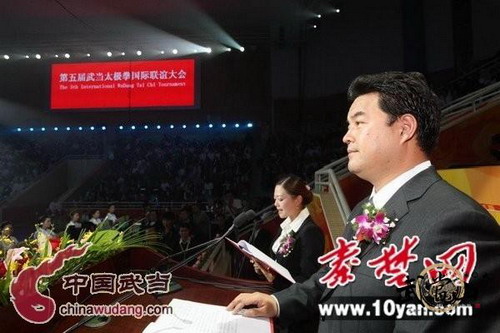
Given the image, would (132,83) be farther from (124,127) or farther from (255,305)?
(255,305)

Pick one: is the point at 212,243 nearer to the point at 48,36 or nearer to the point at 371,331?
the point at 371,331

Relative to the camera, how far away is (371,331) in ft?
2.26

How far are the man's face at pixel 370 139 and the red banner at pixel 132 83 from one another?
25.6 ft

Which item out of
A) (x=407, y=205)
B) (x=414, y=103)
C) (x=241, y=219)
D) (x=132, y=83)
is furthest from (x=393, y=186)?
(x=132, y=83)

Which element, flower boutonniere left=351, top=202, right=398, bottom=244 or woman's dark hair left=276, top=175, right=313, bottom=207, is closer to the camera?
flower boutonniere left=351, top=202, right=398, bottom=244

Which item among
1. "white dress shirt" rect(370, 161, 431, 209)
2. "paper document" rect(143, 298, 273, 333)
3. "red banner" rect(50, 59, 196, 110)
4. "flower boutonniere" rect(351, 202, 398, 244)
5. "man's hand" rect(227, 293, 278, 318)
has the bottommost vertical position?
"paper document" rect(143, 298, 273, 333)

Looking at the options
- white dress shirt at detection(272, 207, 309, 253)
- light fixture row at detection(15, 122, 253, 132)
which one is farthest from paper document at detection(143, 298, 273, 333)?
light fixture row at detection(15, 122, 253, 132)

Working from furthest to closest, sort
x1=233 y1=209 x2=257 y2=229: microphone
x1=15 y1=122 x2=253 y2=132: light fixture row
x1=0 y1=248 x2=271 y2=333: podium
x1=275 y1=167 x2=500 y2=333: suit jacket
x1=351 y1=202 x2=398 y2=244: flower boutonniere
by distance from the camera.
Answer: x1=15 y1=122 x2=253 y2=132: light fixture row, x1=233 y1=209 x2=257 y2=229: microphone, x1=0 y1=248 x2=271 y2=333: podium, x1=351 y1=202 x2=398 y2=244: flower boutonniere, x1=275 y1=167 x2=500 y2=333: suit jacket

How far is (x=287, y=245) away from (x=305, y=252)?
10 centimetres

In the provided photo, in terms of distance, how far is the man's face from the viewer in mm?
708

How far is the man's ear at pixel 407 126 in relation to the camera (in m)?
0.70

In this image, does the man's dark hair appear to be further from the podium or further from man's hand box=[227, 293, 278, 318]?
the podium

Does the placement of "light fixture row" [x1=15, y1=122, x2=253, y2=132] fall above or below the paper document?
above

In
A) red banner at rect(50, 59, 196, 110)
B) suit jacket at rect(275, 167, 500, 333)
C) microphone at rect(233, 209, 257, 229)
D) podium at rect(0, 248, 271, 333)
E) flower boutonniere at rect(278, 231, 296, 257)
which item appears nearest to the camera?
suit jacket at rect(275, 167, 500, 333)
